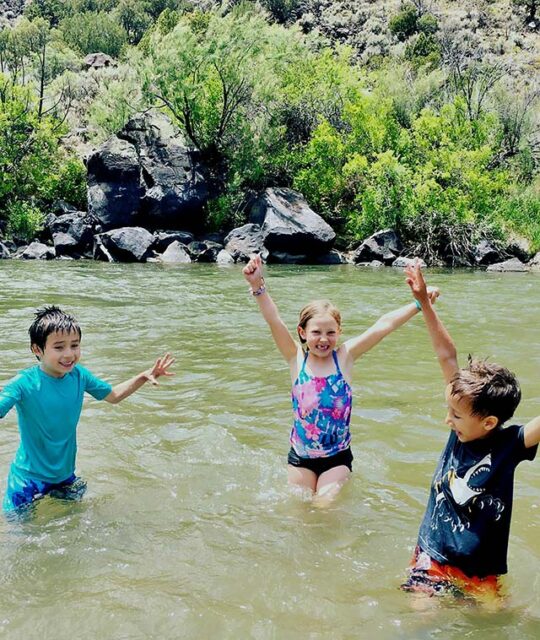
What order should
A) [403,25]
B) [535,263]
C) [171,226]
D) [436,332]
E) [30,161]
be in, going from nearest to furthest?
1. [436,332]
2. [535,263]
3. [171,226]
4. [30,161]
5. [403,25]

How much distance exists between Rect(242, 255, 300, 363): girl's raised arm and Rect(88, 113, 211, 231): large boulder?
77.2 ft

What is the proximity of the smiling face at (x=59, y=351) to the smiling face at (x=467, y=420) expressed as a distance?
6.92 feet

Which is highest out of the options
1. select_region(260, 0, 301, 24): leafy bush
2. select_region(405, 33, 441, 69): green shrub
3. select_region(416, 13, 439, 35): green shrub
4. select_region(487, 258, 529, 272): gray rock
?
select_region(260, 0, 301, 24): leafy bush

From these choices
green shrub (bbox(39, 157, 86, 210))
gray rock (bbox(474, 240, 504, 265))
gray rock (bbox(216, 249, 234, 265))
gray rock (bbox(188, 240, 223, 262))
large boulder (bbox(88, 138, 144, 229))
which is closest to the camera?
gray rock (bbox(216, 249, 234, 265))

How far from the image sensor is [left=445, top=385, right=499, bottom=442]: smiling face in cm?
275

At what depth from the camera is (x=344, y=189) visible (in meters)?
29.5

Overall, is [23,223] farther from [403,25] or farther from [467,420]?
[403,25]

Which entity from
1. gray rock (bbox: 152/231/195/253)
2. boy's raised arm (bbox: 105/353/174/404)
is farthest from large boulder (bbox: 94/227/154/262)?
boy's raised arm (bbox: 105/353/174/404)

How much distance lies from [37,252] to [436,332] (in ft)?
77.9

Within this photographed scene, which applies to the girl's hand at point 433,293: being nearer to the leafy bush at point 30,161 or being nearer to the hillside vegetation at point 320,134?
the hillside vegetation at point 320,134

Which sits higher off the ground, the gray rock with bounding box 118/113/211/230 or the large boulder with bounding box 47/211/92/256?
the gray rock with bounding box 118/113/211/230

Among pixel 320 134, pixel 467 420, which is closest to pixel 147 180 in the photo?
pixel 320 134

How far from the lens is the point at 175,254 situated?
24.4 m

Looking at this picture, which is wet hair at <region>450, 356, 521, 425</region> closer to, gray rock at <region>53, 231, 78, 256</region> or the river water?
the river water
